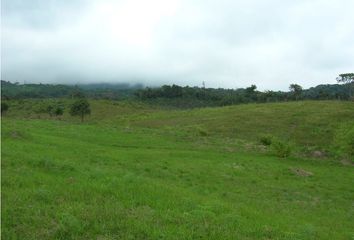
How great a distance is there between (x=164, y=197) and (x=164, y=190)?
1.20 metres

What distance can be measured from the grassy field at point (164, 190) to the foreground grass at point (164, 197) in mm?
40

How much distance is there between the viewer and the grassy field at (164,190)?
10.9 metres

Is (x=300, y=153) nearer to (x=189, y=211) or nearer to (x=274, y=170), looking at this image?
(x=274, y=170)

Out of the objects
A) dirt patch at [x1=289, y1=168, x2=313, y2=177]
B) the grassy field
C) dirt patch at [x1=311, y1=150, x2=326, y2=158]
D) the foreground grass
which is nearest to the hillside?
dirt patch at [x1=311, y1=150, x2=326, y2=158]

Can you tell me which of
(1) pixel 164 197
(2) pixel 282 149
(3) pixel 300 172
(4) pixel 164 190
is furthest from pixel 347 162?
(1) pixel 164 197

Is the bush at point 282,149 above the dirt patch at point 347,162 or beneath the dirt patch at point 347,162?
above

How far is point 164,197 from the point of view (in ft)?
47.7

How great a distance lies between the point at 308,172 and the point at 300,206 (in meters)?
11.2

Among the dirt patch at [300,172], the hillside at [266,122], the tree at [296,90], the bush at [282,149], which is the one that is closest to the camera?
the dirt patch at [300,172]

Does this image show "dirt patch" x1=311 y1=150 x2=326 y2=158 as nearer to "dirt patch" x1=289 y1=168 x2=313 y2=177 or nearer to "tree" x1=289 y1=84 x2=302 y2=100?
"dirt patch" x1=289 y1=168 x2=313 y2=177

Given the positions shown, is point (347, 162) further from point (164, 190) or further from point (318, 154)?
point (164, 190)

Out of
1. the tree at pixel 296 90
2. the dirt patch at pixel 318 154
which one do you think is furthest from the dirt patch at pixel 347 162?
the tree at pixel 296 90

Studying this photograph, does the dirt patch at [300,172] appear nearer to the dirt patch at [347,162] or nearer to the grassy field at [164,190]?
the grassy field at [164,190]

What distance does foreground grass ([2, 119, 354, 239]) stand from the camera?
10.8 meters
